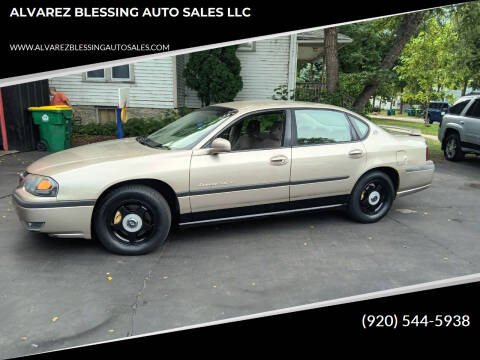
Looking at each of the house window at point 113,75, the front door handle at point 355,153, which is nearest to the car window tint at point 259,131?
the front door handle at point 355,153

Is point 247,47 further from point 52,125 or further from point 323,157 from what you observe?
point 323,157

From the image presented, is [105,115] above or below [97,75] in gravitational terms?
below

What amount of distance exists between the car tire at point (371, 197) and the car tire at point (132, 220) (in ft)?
7.94

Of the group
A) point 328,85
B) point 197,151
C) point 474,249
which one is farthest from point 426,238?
point 328,85

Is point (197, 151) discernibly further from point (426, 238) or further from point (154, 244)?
point (426, 238)

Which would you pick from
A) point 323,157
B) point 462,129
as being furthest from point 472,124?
point 323,157

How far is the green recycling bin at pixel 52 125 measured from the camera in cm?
981

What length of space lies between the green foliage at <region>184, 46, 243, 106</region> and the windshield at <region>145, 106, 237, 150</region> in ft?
28.3

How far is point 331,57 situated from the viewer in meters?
10.7

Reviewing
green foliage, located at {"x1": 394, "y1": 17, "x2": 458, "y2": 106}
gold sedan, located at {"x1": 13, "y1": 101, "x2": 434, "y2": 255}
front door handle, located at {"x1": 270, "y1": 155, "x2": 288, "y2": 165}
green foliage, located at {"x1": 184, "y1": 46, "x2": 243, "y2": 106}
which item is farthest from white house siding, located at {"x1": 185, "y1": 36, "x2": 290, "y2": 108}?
green foliage, located at {"x1": 394, "y1": 17, "x2": 458, "y2": 106}

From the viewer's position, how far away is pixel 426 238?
5.00 m

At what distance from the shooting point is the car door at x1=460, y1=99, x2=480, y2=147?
952 centimetres

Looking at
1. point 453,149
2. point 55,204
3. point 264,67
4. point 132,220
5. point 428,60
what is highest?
point 428,60

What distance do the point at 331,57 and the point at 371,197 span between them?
6337mm
